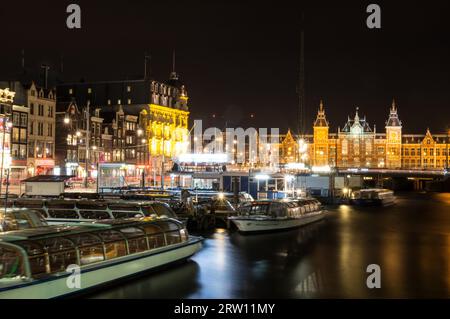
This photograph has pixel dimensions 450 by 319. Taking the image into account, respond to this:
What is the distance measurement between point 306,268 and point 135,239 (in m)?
8.67

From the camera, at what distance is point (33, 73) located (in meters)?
100

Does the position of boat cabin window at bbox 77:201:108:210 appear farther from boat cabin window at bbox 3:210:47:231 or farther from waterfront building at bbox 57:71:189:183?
waterfront building at bbox 57:71:189:183

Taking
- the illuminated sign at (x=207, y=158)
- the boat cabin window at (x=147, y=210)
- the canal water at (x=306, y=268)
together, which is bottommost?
the canal water at (x=306, y=268)

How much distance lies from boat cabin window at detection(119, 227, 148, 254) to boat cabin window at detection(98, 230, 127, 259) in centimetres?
33

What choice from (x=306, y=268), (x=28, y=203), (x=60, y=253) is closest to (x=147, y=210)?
(x=28, y=203)

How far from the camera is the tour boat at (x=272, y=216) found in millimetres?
37875

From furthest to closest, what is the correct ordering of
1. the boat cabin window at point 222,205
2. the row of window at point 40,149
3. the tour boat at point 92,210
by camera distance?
the row of window at point 40,149 < the boat cabin window at point 222,205 < the tour boat at point 92,210

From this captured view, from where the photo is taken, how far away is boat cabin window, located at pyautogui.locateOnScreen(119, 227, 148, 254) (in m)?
22.4

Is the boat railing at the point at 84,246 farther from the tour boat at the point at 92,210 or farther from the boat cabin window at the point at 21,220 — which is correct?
the tour boat at the point at 92,210

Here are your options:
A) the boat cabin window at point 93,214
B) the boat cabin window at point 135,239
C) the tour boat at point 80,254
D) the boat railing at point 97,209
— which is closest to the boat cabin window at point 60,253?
the tour boat at point 80,254

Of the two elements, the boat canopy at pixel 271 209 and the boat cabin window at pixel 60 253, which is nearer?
the boat cabin window at pixel 60 253

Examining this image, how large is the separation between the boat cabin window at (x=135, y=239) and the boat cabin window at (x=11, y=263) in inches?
209

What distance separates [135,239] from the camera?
22.8m
